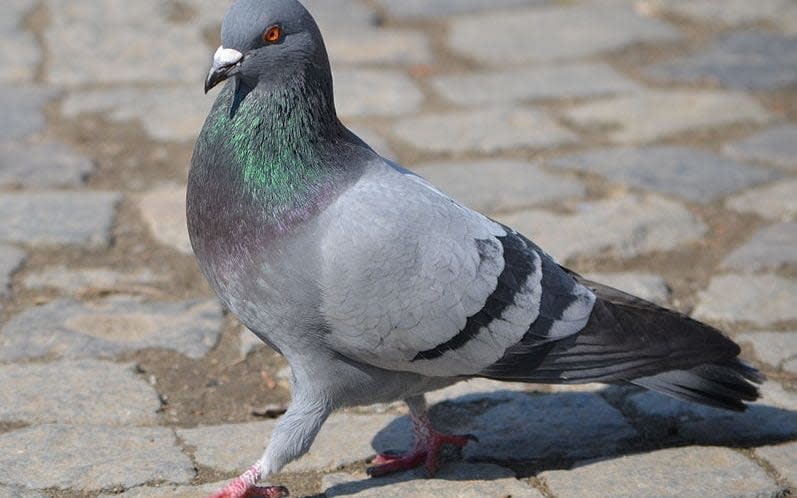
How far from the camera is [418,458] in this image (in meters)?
4.23

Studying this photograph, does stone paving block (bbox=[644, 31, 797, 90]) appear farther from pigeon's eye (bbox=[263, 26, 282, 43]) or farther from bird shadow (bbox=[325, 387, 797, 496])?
pigeon's eye (bbox=[263, 26, 282, 43])

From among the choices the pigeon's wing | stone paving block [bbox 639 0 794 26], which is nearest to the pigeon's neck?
the pigeon's wing

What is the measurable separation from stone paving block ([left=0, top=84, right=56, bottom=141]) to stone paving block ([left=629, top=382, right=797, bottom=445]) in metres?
3.78

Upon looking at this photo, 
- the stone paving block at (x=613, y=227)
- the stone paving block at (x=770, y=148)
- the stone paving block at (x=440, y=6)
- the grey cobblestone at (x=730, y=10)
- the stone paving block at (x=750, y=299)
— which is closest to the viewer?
the stone paving block at (x=750, y=299)

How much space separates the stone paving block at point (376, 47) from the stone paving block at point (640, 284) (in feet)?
8.87

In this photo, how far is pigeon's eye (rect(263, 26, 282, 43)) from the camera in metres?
3.72

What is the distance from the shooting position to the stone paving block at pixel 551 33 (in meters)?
7.95

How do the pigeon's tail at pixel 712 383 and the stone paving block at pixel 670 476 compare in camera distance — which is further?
the pigeon's tail at pixel 712 383

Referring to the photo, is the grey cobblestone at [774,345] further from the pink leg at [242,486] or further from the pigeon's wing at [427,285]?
the pink leg at [242,486]

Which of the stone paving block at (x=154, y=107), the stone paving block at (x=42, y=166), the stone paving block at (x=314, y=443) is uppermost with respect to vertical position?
the stone paving block at (x=154, y=107)

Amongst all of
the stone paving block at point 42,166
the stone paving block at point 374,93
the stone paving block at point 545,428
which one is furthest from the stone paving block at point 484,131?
the stone paving block at point 545,428

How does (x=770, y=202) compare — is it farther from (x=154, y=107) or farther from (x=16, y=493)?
(x=16, y=493)

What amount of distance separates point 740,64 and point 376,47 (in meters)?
2.32

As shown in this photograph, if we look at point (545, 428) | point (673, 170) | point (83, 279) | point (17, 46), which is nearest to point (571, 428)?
point (545, 428)
